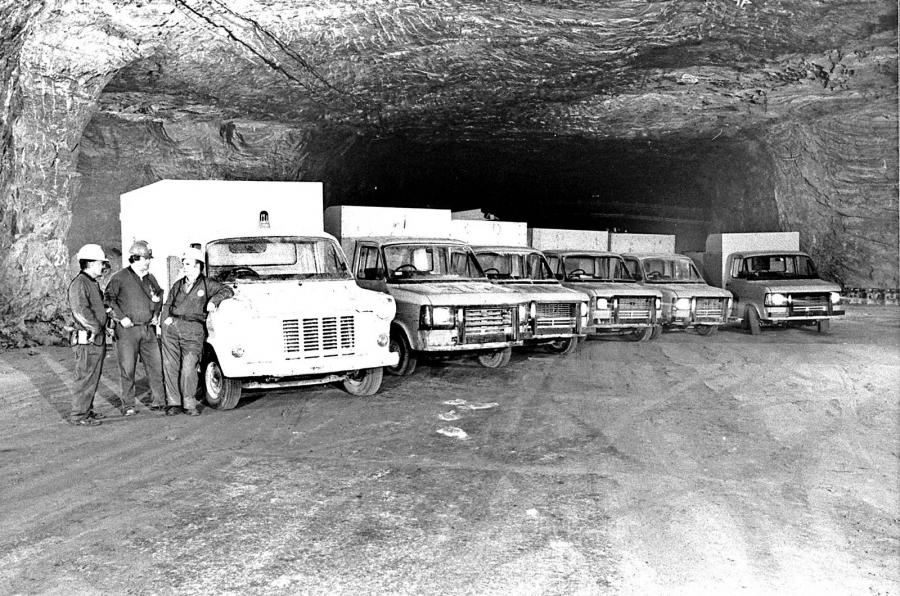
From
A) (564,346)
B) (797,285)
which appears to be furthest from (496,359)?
(797,285)

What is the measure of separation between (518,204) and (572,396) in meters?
22.2

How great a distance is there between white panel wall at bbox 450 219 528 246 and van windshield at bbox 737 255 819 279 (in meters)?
4.68

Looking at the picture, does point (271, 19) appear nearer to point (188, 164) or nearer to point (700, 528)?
point (188, 164)

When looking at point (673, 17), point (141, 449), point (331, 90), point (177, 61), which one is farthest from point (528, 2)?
point (141, 449)

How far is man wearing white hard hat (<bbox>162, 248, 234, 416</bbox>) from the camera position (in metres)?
7.03

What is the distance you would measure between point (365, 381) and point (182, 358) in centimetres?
196

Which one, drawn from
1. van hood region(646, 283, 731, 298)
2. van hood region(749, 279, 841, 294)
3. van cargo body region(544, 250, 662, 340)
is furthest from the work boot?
van hood region(749, 279, 841, 294)

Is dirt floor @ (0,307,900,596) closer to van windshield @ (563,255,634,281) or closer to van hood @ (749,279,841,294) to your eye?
van windshield @ (563,255,634,281)

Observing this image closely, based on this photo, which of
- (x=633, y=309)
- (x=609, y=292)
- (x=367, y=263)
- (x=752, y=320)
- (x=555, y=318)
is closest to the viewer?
(x=367, y=263)

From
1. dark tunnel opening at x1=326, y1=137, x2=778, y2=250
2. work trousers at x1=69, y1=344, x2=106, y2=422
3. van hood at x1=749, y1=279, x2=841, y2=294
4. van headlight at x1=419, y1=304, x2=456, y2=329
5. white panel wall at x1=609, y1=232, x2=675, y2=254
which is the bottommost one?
work trousers at x1=69, y1=344, x2=106, y2=422

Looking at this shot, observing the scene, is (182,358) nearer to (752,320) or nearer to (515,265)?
(515,265)

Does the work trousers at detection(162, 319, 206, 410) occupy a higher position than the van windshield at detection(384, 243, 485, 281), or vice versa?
the van windshield at detection(384, 243, 485, 281)

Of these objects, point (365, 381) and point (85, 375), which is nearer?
point (85, 375)

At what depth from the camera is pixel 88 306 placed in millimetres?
6500
